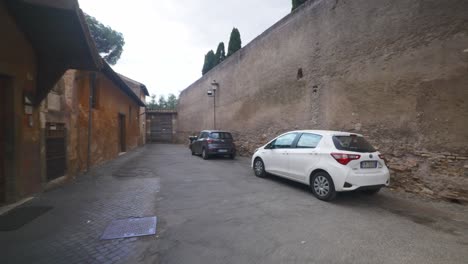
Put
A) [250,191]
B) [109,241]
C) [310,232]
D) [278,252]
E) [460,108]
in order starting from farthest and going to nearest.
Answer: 1. [250,191]
2. [460,108]
3. [310,232]
4. [109,241]
5. [278,252]

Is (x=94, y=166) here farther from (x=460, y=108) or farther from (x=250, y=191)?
(x=460, y=108)

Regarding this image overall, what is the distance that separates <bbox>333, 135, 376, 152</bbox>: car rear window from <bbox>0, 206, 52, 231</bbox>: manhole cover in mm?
5417

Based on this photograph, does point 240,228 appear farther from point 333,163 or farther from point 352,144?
point 352,144

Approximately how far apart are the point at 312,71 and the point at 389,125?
10.7 feet

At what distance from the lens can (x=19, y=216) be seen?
12.1 feet

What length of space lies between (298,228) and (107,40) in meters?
26.1

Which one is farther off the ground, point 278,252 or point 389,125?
point 389,125

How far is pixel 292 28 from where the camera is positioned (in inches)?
352

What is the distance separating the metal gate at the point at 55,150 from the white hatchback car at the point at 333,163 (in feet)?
17.9

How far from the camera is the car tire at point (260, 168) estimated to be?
21.8ft

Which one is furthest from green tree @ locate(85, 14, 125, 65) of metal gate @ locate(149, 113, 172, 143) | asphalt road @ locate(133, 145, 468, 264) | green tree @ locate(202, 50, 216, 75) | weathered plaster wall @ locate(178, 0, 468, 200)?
asphalt road @ locate(133, 145, 468, 264)

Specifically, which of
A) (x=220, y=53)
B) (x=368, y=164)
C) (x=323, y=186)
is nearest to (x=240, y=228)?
(x=323, y=186)

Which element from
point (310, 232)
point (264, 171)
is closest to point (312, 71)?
point (264, 171)

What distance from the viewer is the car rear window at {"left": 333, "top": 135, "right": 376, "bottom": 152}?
4.56 m
